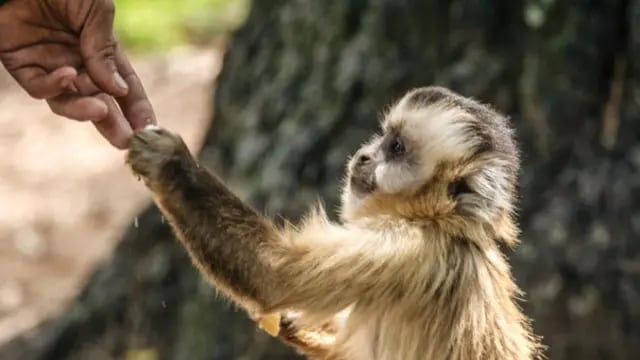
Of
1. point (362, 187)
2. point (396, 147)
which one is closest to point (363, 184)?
point (362, 187)

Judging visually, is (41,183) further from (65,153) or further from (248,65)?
(248,65)

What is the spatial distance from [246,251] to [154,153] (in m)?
0.38

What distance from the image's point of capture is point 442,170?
16.0 feet

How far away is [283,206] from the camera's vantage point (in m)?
7.00

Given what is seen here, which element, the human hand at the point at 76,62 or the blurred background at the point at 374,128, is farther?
the blurred background at the point at 374,128

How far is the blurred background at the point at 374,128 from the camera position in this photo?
21.6ft

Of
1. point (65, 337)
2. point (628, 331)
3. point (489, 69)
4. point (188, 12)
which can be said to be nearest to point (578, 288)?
point (628, 331)

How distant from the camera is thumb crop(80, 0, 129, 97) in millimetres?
4863

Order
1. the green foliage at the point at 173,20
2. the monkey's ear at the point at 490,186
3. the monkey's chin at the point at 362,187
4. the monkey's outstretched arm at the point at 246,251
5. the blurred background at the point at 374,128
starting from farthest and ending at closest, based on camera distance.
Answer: the green foliage at the point at 173,20
the blurred background at the point at 374,128
the monkey's chin at the point at 362,187
the monkey's ear at the point at 490,186
the monkey's outstretched arm at the point at 246,251

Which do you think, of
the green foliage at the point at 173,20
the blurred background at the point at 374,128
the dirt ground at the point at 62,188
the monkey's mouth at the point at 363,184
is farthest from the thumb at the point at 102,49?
the green foliage at the point at 173,20

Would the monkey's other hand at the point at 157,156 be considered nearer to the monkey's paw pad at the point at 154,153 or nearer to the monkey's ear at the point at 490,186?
the monkey's paw pad at the point at 154,153

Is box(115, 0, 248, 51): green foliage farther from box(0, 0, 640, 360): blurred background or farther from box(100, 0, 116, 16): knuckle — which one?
box(100, 0, 116, 16): knuckle

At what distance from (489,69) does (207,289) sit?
156 cm

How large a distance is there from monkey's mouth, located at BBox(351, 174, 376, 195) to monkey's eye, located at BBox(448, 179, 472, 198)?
0.76 ft
